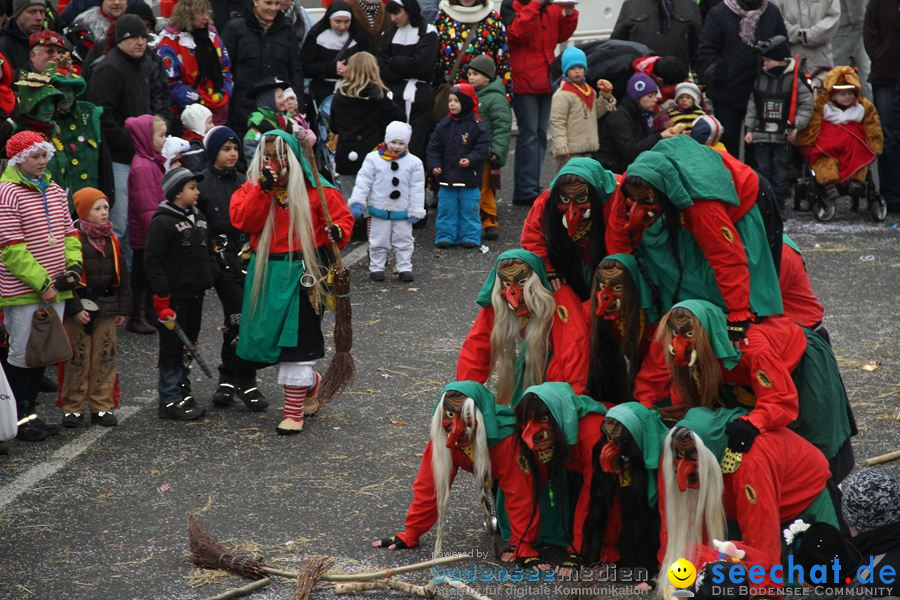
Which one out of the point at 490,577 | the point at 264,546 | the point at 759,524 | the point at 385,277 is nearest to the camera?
the point at 759,524

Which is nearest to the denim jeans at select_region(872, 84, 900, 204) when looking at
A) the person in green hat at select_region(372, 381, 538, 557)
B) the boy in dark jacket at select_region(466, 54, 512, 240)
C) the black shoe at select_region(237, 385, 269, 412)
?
the boy in dark jacket at select_region(466, 54, 512, 240)

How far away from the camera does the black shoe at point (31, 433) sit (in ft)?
24.8

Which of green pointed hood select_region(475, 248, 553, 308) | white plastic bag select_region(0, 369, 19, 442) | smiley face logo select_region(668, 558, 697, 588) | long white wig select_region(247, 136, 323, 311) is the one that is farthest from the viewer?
long white wig select_region(247, 136, 323, 311)

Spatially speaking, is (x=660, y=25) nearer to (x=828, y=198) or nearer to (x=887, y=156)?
(x=828, y=198)

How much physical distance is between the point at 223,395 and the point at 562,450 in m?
3.04

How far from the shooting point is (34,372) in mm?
7688

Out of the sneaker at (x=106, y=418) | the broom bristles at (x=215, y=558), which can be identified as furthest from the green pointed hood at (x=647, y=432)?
the sneaker at (x=106, y=418)

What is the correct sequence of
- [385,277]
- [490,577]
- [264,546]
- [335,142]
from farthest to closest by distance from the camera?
[335,142]
[385,277]
[264,546]
[490,577]

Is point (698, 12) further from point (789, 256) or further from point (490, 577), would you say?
point (490, 577)

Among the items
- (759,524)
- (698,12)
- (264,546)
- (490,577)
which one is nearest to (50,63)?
(264,546)

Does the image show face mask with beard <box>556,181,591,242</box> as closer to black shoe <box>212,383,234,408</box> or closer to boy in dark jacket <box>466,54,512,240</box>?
black shoe <box>212,383,234,408</box>

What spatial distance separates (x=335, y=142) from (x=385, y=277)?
1.68 m

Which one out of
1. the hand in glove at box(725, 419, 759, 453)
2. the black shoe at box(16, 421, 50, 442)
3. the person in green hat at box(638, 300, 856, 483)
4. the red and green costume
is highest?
the red and green costume

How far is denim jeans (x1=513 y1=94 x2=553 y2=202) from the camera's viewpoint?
1283 centimetres
